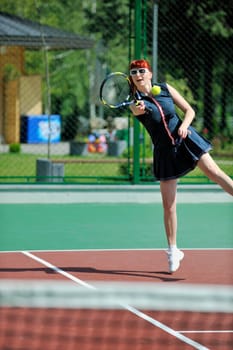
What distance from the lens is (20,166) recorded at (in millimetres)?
20766

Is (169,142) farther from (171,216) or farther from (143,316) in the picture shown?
(143,316)

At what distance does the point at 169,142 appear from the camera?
8.78 metres

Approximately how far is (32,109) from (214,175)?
21.7 metres

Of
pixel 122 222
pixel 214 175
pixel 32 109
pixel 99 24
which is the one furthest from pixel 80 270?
pixel 99 24

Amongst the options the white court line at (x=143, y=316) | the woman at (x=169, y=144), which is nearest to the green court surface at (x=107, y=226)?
the white court line at (x=143, y=316)

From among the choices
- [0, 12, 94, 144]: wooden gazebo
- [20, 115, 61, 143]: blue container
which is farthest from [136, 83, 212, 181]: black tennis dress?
[20, 115, 61, 143]: blue container

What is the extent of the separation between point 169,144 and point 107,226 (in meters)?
3.37

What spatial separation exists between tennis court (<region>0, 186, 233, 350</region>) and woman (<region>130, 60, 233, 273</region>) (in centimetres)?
62

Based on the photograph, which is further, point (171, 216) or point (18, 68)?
point (18, 68)

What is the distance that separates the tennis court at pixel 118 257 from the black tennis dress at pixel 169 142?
0.83m

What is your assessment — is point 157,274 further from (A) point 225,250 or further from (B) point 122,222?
(B) point 122,222

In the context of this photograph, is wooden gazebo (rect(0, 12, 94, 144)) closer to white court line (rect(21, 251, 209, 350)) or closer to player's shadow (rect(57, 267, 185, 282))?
white court line (rect(21, 251, 209, 350))

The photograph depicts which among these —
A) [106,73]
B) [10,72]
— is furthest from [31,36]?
[106,73]

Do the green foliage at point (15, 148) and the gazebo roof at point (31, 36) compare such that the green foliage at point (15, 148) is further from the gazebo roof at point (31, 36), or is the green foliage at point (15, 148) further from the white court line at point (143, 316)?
the white court line at point (143, 316)
